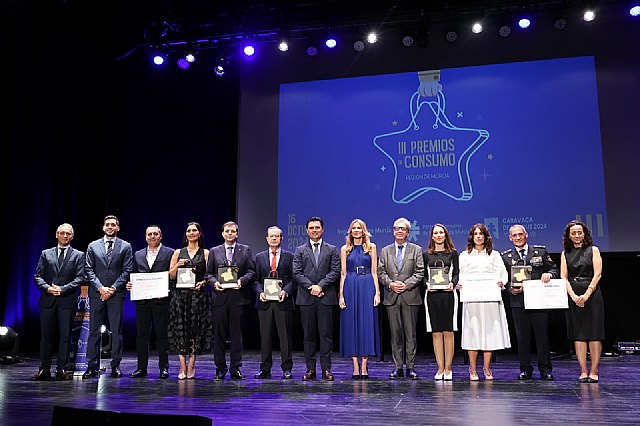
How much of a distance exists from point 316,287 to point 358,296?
0.44 m

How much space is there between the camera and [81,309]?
21.7ft

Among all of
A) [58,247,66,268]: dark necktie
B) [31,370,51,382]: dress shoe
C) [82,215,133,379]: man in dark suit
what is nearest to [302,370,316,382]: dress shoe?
[82,215,133,379]: man in dark suit

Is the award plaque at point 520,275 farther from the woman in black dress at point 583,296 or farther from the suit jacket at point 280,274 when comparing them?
the suit jacket at point 280,274

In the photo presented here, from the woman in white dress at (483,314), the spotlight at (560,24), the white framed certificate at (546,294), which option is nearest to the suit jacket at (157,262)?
the woman in white dress at (483,314)

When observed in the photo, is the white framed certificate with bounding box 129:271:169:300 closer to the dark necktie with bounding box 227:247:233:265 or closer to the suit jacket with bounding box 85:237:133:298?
the suit jacket with bounding box 85:237:133:298

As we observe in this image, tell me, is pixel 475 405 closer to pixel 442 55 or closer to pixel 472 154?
pixel 472 154

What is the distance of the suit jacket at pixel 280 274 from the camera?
6.12 m

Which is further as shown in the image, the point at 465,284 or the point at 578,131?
the point at 578,131

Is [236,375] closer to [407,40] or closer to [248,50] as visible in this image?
[248,50]

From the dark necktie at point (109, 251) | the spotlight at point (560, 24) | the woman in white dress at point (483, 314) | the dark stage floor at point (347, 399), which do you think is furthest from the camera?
the spotlight at point (560, 24)

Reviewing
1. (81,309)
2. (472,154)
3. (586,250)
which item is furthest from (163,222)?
(586,250)

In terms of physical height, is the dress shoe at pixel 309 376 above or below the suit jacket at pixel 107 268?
below

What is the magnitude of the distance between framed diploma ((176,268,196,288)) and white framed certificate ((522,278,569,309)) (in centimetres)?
324

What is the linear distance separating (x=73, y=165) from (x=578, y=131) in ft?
25.9
